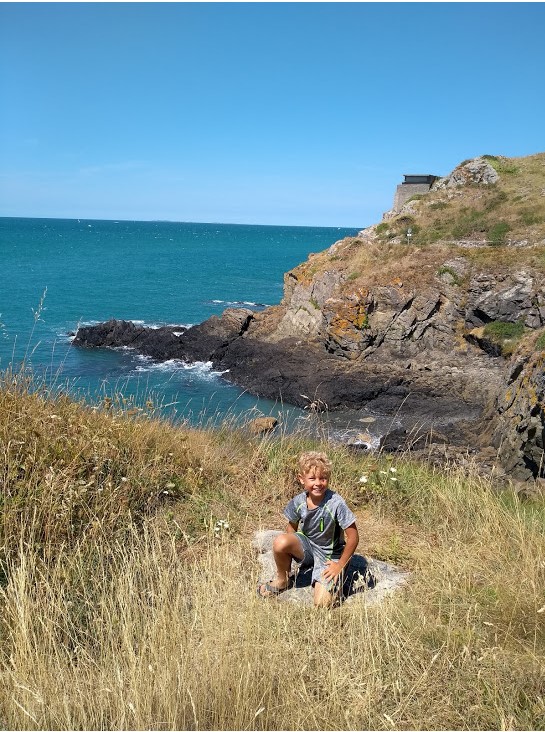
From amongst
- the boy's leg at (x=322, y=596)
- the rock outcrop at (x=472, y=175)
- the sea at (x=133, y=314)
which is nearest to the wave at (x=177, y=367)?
the sea at (x=133, y=314)

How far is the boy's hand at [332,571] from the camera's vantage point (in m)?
3.86

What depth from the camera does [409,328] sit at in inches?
989

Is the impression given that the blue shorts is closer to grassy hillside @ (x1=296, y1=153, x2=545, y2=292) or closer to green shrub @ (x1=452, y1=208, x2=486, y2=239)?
grassy hillside @ (x1=296, y1=153, x2=545, y2=292)

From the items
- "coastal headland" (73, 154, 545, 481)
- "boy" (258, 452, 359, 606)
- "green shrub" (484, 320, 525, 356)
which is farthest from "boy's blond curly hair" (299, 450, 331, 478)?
"green shrub" (484, 320, 525, 356)

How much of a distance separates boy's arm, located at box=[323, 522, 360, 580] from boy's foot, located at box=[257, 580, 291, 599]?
347 mm

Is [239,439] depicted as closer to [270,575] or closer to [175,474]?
[175,474]

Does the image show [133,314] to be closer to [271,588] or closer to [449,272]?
[449,272]

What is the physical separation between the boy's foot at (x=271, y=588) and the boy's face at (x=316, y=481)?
0.68 m

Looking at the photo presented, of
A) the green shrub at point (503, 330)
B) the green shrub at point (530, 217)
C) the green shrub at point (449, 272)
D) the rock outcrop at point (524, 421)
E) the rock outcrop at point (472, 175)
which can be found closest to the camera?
the rock outcrop at point (524, 421)

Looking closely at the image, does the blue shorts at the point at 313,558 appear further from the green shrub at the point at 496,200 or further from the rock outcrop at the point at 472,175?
the rock outcrop at the point at 472,175

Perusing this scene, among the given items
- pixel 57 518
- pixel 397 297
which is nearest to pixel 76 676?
pixel 57 518

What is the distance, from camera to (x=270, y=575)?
4238mm


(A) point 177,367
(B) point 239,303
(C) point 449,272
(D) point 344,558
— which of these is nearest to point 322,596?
(D) point 344,558

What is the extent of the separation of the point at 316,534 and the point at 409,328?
21.9m
